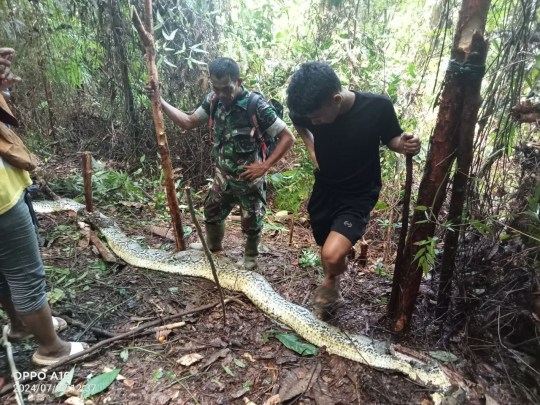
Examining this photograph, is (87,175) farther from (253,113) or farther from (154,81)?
(253,113)

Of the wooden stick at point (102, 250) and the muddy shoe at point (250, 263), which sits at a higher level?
the wooden stick at point (102, 250)

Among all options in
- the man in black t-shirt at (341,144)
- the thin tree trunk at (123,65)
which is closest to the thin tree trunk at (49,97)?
the thin tree trunk at (123,65)

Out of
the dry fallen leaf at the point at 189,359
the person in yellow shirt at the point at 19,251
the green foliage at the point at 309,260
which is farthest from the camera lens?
the green foliage at the point at 309,260

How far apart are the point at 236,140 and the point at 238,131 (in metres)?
0.09

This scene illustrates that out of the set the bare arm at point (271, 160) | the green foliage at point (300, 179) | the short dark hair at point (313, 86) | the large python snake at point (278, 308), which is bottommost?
the large python snake at point (278, 308)

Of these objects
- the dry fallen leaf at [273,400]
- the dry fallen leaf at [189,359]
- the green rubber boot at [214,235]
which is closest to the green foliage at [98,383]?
the dry fallen leaf at [189,359]

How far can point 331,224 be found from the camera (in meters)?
2.97

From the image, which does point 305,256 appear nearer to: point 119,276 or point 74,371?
point 119,276

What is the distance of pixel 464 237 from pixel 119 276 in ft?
10.5

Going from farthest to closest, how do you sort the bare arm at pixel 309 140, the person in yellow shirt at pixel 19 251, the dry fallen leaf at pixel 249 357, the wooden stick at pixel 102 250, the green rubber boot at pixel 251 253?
1. the wooden stick at pixel 102 250
2. the green rubber boot at pixel 251 253
3. the bare arm at pixel 309 140
4. the dry fallen leaf at pixel 249 357
5. the person in yellow shirt at pixel 19 251

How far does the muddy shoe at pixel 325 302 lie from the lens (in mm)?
2986

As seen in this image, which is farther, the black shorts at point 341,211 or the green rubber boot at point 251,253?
the green rubber boot at point 251,253

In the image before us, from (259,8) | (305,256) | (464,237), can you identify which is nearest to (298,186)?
(305,256)

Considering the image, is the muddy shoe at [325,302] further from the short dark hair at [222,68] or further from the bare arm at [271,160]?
the short dark hair at [222,68]
